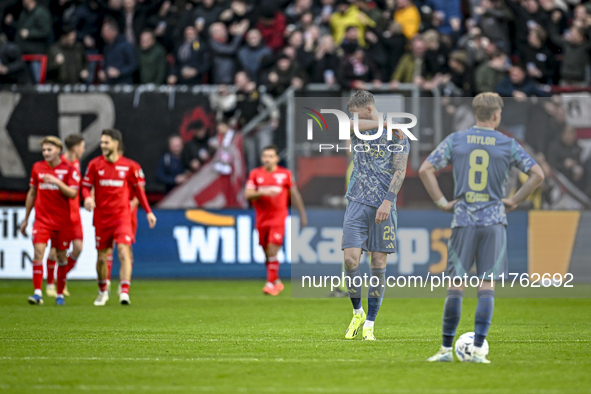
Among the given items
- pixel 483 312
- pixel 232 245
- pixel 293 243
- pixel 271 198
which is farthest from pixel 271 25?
pixel 483 312

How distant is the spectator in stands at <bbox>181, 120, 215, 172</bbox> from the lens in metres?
17.4

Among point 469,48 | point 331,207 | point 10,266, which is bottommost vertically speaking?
point 10,266

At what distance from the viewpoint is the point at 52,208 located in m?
12.6

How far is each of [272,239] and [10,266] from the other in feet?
17.5

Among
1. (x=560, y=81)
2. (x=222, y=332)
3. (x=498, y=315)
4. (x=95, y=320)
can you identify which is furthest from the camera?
(x=560, y=81)

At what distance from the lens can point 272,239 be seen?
14.3 m

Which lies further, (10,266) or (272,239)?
(10,266)

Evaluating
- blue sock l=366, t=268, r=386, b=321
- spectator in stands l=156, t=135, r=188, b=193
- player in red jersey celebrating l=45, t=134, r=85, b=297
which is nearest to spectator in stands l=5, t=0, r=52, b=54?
spectator in stands l=156, t=135, r=188, b=193

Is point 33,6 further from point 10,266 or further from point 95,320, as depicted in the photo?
point 95,320

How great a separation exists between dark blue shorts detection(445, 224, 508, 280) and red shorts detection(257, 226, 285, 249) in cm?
774

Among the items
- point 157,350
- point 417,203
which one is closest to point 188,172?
point 417,203

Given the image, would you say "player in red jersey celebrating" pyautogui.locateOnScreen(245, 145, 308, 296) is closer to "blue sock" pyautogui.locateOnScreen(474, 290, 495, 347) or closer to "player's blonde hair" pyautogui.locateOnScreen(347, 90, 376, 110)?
"player's blonde hair" pyautogui.locateOnScreen(347, 90, 376, 110)

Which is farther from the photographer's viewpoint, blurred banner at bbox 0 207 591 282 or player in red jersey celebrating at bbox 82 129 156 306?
blurred banner at bbox 0 207 591 282

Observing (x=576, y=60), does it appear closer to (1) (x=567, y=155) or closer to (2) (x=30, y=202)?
(1) (x=567, y=155)
